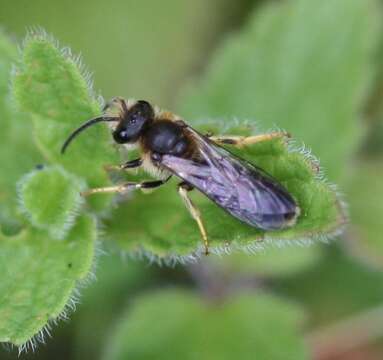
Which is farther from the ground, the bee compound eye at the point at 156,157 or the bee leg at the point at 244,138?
the bee leg at the point at 244,138

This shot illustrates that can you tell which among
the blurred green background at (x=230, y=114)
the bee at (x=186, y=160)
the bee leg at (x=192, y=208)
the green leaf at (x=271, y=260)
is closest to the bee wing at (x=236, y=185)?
the bee at (x=186, y=160)

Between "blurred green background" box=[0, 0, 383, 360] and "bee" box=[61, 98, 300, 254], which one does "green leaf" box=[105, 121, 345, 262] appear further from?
"blurred green background" box=[0, 0, 383, 360]

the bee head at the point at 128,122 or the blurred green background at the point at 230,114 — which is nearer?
the bee head at the point at 128,122

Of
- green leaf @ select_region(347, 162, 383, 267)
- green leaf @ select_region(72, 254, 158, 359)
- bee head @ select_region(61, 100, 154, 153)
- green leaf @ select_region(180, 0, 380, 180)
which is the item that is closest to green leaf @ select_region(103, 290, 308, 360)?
green leaf @ select_region(72, 254, 158, 359)

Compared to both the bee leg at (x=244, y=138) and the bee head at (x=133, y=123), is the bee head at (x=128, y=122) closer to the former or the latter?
the bee head at (x=133, y=123)

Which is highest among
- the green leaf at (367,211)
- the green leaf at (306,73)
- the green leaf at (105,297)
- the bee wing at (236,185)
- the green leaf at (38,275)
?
the green leaf at (306,73)

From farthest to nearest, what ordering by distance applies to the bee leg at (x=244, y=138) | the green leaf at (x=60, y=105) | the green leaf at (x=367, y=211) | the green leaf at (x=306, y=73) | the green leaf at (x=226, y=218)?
1. the green leaf at (x=367, y=211)
2. the green leaf at (x=306, y=73)
3. the bee leg at (x=244, y=138)
4. the green leaf at (x=60, y=105)
5. the green leaf at (x=226, y=218)

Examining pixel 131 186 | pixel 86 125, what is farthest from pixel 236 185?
pixel 86 125
